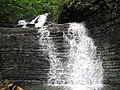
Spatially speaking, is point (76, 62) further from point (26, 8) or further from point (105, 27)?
point (26, 8)

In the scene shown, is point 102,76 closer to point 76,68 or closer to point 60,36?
point 76,68

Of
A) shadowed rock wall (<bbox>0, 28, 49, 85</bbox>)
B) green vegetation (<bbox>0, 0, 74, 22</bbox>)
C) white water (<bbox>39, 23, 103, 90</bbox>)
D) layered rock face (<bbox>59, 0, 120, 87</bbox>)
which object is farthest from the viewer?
green vegetation (<bbox>0, 0, 74, 22</bbox>)

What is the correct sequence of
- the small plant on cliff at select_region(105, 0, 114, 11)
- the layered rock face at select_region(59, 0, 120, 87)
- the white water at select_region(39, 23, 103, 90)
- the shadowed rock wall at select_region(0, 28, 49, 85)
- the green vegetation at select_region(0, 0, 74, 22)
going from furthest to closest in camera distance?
the green vegetation at select_region(0, 0, 74, 22), the shadowed rock wall at select_region(0, 28, 49, 85), the small plant on cliff at select_region(105, 0, 114, 11), the white water at select_region(39, 23, 103, 90), the layered rock face at select_region(59, 0, 120, 87)

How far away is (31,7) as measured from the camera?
20.2 m

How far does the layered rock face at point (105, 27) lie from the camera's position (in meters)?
9.95

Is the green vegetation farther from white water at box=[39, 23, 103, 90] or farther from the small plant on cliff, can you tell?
the small plant on cliff

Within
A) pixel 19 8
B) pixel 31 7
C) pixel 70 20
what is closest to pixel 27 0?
pixel 31 7

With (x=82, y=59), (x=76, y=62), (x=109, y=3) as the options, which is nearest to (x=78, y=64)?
(x=76, y=62)

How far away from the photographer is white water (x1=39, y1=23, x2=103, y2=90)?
10.3m

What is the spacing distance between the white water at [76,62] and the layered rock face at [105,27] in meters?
0.30

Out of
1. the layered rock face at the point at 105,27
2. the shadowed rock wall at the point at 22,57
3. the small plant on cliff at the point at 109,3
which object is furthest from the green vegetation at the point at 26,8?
the shadowed rock wall at the point at 22,57

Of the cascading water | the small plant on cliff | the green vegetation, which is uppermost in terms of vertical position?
the green vegetation

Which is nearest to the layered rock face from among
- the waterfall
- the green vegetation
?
the waterfall

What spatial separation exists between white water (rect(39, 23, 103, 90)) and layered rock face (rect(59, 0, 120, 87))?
30cm
